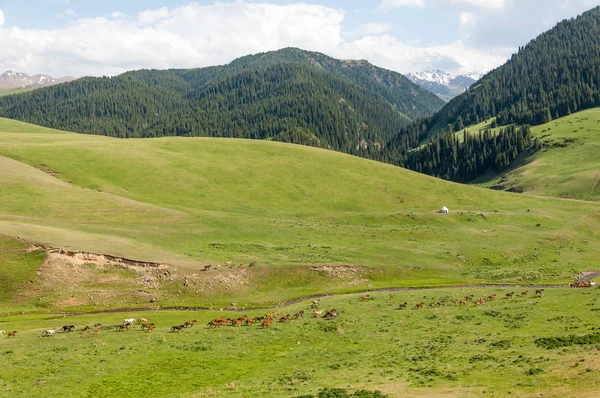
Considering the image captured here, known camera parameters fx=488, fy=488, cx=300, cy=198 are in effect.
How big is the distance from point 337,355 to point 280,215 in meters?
67.2

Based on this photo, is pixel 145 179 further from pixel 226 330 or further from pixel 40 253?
pixel 226 330

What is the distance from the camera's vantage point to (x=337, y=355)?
112ft

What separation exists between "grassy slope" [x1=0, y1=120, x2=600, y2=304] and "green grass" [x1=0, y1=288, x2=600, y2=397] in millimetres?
19176

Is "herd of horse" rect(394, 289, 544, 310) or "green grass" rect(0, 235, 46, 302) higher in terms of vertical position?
"green grass" rect(0, 235, 46, 302)

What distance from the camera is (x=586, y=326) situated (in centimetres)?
3538

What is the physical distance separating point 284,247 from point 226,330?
114 ft

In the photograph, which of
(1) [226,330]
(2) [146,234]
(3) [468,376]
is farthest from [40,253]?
(3) [468,376]

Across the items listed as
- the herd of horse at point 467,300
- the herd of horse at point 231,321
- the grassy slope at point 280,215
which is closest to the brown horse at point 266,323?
the herd of horse at point 231,321

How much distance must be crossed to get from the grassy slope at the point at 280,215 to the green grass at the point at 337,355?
1918 cm

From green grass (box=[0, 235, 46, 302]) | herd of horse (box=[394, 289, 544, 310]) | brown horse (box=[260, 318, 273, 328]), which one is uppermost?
green grass (box=[0, 235, 46, 302])

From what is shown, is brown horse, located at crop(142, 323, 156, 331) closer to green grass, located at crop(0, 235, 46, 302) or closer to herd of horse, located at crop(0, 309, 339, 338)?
herd of horse, located at crop(0, 309, 339, 338)

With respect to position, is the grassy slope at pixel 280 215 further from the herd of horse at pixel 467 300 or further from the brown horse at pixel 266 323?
the brown horse at pixel 266 323

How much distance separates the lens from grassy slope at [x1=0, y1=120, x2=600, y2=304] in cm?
6769

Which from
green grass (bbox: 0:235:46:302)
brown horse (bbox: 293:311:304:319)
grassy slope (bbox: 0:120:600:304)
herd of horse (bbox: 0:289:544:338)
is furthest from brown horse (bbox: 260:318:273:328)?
green grass (bbox: 0:235:46:302)
